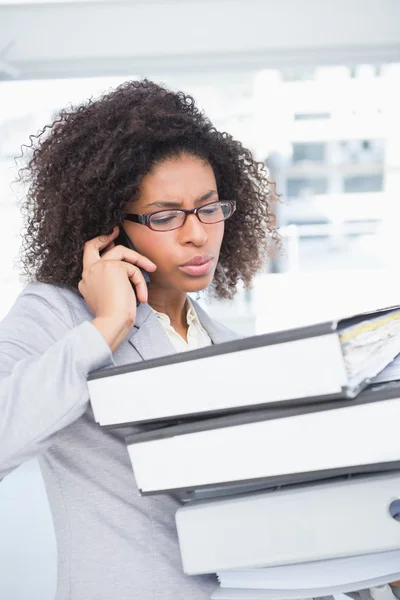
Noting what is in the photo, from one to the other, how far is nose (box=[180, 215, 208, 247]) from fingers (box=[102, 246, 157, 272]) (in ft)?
0.21

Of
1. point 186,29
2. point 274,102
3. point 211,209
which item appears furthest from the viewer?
point 274,102

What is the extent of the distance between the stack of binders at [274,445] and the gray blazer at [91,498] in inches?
2.9

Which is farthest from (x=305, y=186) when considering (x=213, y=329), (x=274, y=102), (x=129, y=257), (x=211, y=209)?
(x=129, y=257)

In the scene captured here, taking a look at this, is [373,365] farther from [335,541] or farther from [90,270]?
[90,270]

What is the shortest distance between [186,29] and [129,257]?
7.54ft

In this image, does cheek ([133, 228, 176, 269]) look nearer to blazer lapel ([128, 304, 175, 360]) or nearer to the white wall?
blazer lapel ([128, 304, 175, 360])

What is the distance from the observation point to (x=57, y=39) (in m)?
3.01

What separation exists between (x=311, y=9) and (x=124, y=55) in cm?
77

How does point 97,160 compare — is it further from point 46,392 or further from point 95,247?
point 46,392

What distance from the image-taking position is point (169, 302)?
3.67 feet

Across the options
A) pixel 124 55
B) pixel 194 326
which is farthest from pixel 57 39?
pixel 194 326

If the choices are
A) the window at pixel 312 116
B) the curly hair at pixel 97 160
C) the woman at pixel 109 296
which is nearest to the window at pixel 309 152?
the window at pixel 312 116

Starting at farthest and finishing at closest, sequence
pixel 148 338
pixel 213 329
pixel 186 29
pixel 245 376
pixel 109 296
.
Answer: pixel 186 29
pixel 213 329
pixel 148 338
pixel 109 296
pixel 245 376

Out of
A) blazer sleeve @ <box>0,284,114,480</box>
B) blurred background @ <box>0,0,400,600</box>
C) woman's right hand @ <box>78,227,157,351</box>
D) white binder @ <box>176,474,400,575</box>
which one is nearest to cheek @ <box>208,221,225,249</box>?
woman's right hand @ <box>78,227,157,351</box>
